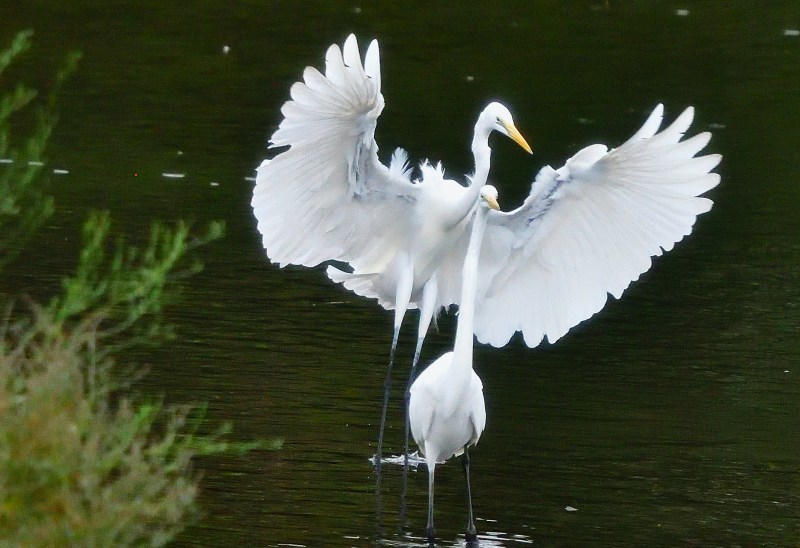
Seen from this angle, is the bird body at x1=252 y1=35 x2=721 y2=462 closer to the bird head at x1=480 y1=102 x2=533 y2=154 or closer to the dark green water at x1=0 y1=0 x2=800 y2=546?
the bird head at x1=480 y1=102 x2=533 y2=154

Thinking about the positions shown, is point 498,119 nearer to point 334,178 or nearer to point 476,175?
point 476,175

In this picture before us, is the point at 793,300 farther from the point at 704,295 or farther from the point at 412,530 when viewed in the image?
the point at 412,530

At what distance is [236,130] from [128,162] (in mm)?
1914

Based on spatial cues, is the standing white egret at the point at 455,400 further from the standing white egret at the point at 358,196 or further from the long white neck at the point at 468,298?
the standing white egret at the point at 358,196

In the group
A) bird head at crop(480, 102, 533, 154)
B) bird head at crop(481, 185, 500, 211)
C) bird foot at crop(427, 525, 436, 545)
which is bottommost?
bird foot at crop(427, 525, 436, 545)

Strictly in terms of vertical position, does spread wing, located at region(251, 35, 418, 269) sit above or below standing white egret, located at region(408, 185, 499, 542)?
above

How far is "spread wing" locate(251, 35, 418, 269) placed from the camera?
651 cm

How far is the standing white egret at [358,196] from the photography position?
6602 millimetres

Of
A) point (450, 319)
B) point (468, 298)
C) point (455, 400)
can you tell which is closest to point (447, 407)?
point (455, 400)

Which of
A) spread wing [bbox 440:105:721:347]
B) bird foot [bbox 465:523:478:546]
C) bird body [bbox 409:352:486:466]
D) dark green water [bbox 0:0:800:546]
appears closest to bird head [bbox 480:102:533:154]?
spread wing [bbox 440:105:721:347]

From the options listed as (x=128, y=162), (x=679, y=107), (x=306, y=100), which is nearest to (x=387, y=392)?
(x=306, y=100)

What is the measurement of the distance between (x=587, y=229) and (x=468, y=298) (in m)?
0.94

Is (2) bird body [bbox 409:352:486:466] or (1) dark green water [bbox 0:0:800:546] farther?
(1) dark green water [bbox 0:0:800:546]

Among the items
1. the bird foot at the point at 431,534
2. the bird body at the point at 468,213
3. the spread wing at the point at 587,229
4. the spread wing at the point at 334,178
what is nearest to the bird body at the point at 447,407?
the bird foot at the point at 431,534
